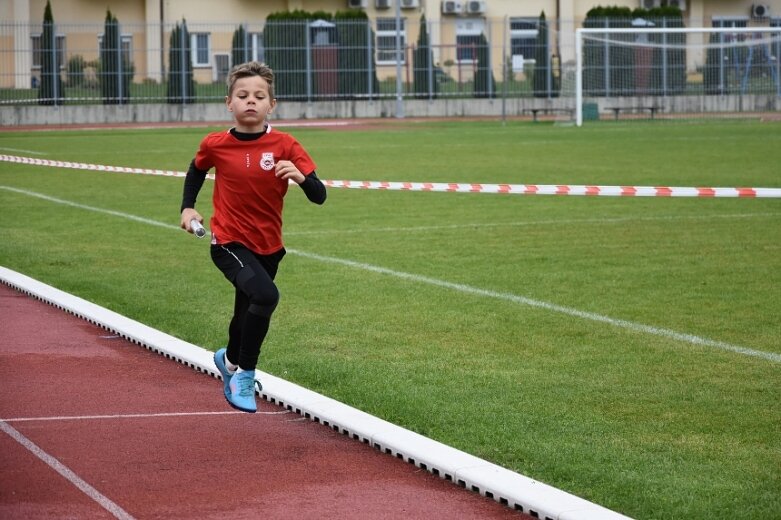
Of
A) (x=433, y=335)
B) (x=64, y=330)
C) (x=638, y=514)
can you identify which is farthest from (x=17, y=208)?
(x=638, y=514)

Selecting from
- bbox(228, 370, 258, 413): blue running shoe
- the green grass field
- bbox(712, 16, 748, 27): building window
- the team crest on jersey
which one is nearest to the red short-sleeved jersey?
the team crest on jersey

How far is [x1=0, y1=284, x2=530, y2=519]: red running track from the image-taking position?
18.1 feet

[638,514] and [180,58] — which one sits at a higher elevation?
[180,58]

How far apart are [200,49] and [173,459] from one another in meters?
42.9

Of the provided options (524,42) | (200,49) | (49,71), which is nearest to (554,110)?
(524,42)

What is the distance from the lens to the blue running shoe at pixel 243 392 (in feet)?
22.5

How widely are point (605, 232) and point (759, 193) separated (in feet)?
8.97

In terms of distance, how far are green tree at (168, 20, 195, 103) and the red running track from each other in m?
37.3

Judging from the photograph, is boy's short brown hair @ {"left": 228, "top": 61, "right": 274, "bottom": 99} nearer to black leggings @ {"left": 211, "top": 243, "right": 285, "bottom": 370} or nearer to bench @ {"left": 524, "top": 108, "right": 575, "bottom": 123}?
black leggings @ {"left": 211, "top": 243, "right": 285, "bottom": 370}

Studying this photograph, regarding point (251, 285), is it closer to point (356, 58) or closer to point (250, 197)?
point (250, 197)

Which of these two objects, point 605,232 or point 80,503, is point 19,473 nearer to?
point 80,503

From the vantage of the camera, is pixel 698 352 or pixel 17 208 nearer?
pixel 698 352

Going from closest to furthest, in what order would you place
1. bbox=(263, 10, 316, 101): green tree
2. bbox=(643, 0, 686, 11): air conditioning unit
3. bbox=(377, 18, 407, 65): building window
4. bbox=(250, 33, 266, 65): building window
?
bbox=(263, 10, 316, 101): green tree, bbox=(250, 33, 266, 65): building window, bbox=(377, 18, 407, 65): building window, bbox=(643, 0, 686, 11): air conditioning unit

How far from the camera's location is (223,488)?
581cm
